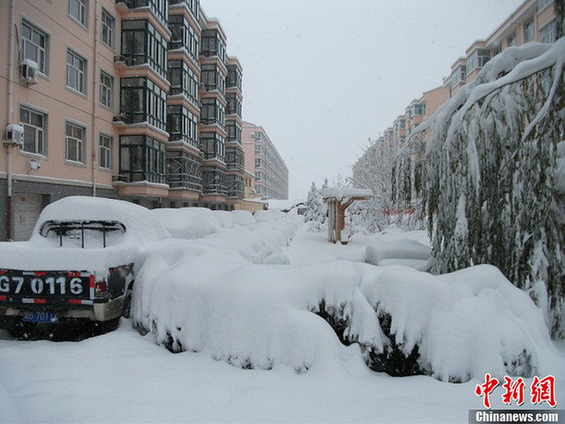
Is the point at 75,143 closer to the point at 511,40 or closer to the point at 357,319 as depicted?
the point at 357,319

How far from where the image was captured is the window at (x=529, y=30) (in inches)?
1022

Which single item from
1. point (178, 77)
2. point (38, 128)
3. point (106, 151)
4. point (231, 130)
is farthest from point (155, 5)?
point (231, 130)

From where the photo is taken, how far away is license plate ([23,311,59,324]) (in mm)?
4453

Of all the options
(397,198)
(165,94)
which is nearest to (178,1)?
(165,94)

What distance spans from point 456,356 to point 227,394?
212cm

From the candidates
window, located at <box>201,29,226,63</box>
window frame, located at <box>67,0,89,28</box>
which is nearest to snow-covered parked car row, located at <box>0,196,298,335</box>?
window frame, located at <box>67,0,89,28</box>

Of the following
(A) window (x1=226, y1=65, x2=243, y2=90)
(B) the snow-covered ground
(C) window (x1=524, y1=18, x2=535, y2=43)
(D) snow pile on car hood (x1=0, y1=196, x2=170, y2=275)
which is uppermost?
(A) window (x1=226, y1=65, x2=243, y2=90)

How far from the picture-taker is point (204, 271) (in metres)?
4.44

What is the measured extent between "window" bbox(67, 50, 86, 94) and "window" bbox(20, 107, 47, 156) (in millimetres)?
2446

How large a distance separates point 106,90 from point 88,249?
17.0m

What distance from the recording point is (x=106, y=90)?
1889cm

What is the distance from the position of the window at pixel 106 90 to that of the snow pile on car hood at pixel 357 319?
1731cm

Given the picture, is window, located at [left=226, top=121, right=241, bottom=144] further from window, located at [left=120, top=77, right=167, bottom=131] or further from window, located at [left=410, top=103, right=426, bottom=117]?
window, located at [left=410, top=103, right=426, bottom=117]

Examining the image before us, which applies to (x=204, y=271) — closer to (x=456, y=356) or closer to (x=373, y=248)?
(x=456, y=356)
